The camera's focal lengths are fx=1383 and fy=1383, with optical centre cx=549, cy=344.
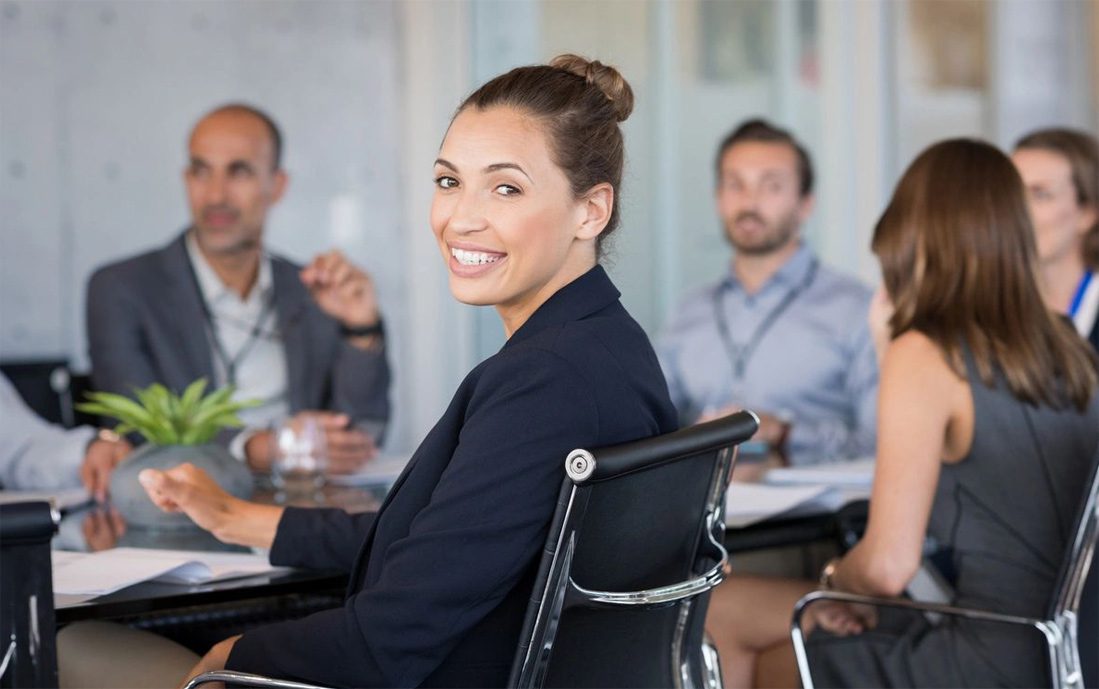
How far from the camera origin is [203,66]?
5.07 m

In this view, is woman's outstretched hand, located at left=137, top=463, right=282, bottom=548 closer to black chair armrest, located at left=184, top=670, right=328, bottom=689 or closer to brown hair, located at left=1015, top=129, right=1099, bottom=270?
black chair armrest, located at left=184, top=670, right=328, bottom=689

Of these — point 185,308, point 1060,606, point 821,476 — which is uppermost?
point 185,308

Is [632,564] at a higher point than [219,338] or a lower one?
lower

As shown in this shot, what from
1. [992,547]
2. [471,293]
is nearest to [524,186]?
[471,293]

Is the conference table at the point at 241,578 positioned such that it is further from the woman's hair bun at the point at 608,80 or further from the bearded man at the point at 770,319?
the bearded man at the point at 770,319

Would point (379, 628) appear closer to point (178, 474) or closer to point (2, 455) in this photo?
point (178, 474)

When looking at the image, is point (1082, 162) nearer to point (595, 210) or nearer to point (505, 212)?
point (595, 210)

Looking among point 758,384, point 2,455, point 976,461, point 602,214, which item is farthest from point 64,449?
point 758,384

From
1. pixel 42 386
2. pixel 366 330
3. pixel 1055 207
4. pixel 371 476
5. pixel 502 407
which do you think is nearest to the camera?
pixel 502 407

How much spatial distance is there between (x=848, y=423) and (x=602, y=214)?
8.13 ft

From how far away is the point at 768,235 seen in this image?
4332mm

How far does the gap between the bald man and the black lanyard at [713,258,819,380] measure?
3.75ft

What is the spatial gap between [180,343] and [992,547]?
2.29 metres

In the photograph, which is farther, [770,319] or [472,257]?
[770,319]
